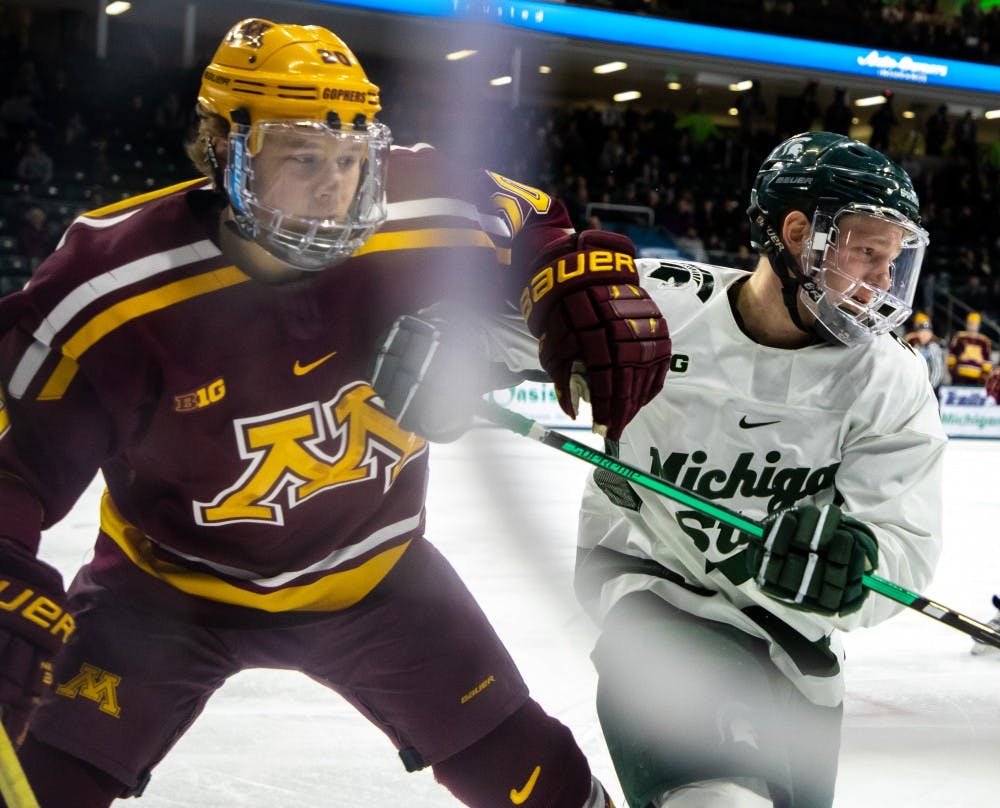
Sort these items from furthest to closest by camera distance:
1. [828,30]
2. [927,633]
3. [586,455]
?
[828,30]
[927,633]
[586,455]

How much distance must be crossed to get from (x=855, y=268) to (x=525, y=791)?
769 mm

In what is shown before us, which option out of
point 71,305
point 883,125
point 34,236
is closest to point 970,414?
point 883,125

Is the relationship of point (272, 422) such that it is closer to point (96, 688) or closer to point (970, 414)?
point (96, 688)

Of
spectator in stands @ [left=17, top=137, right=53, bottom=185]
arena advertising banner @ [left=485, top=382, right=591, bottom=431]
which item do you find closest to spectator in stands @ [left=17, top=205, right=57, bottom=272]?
spectator in stands @ [left=17, top=137, right=53, bottom=185]

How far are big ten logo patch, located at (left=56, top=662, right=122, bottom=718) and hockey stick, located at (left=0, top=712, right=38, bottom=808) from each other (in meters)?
0.17

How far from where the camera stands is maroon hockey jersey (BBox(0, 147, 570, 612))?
1275 millimetres

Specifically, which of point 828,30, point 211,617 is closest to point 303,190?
point 211,617

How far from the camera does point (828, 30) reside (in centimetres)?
1411

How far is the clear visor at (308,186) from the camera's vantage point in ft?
4.30

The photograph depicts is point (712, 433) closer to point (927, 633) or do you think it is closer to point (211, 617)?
point (211, 617)

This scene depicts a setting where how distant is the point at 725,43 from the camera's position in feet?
44.1

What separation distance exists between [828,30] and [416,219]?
Answer: 45.1 ft

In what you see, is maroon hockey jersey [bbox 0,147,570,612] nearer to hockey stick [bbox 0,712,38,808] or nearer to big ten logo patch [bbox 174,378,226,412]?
big ten logo patch [bbox 174,378,226,412]

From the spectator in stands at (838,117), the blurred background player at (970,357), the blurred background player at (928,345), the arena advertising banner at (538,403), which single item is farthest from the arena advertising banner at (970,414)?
the spectator in stands at (838,117)
